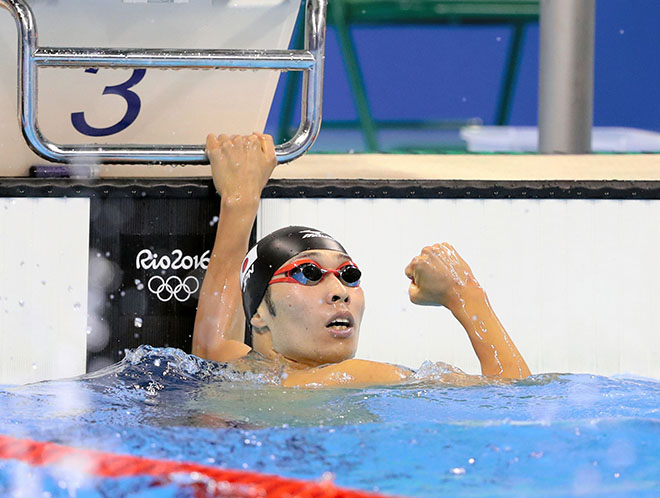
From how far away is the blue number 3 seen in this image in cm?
242

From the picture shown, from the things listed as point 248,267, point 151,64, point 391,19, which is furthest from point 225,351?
point 391,19

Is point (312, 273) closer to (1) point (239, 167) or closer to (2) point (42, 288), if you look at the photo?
(1) point (239, 167)

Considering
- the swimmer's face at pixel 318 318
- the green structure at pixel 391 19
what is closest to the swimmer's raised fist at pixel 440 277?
the swimmer's face at pixel 318 318

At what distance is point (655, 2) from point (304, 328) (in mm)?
6119

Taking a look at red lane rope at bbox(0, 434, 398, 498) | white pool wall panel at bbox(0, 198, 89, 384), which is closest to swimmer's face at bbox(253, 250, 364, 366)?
white pool wall panel at bbox(0, 198, 89, 384)

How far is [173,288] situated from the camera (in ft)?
7.82

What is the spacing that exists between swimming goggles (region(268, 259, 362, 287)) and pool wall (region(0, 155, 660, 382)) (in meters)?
0.40

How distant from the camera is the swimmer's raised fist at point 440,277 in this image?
7.04 ft

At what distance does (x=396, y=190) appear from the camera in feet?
7.99

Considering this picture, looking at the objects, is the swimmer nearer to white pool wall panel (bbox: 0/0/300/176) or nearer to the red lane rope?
white pool wall panel (bbox: 0/0/300/176)

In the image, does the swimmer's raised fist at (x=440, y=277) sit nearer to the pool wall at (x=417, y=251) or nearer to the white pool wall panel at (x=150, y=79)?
the pool wall at (x=417, y=251)

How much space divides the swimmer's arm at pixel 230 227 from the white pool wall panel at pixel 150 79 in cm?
21

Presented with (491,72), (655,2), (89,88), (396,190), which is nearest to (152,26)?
(89,88)

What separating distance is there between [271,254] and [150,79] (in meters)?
0.68
